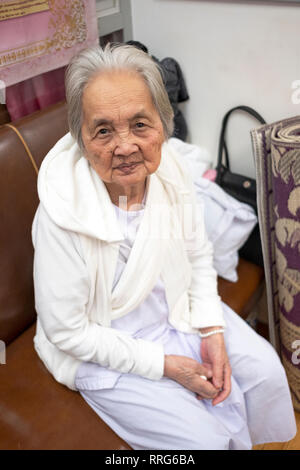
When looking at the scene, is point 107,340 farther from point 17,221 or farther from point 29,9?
point 29,9

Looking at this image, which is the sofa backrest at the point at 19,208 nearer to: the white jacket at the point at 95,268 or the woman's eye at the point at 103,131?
the white jacket at the point at 95,268

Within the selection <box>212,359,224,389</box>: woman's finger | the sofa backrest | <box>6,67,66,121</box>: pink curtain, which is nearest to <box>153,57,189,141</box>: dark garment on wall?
<box>6,67,66,121</box>: pink curtain

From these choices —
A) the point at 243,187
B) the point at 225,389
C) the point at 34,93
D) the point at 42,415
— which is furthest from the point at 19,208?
the point at 243,187

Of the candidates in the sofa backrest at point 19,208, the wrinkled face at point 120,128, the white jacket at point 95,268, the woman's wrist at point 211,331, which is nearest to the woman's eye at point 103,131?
the wrinkled face at point 120,128

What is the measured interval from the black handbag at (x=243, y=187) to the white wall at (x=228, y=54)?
0.03 metres

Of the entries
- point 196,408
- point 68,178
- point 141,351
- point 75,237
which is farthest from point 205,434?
point 68,178

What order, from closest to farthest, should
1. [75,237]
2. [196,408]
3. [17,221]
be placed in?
1. [75,237]
2. [196,408]
3. [17,221]

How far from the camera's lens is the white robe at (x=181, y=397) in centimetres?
105

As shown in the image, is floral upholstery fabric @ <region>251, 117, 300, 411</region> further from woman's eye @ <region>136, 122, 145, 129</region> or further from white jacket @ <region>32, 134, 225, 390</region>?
woman's eye @ <region>136, 122, 145, 129</region>

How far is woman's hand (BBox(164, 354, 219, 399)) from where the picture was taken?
111 cm

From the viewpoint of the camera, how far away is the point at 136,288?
1.10 meters

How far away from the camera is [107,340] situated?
108 cm

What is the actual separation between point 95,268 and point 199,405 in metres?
0.48

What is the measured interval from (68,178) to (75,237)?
0.49 ft
